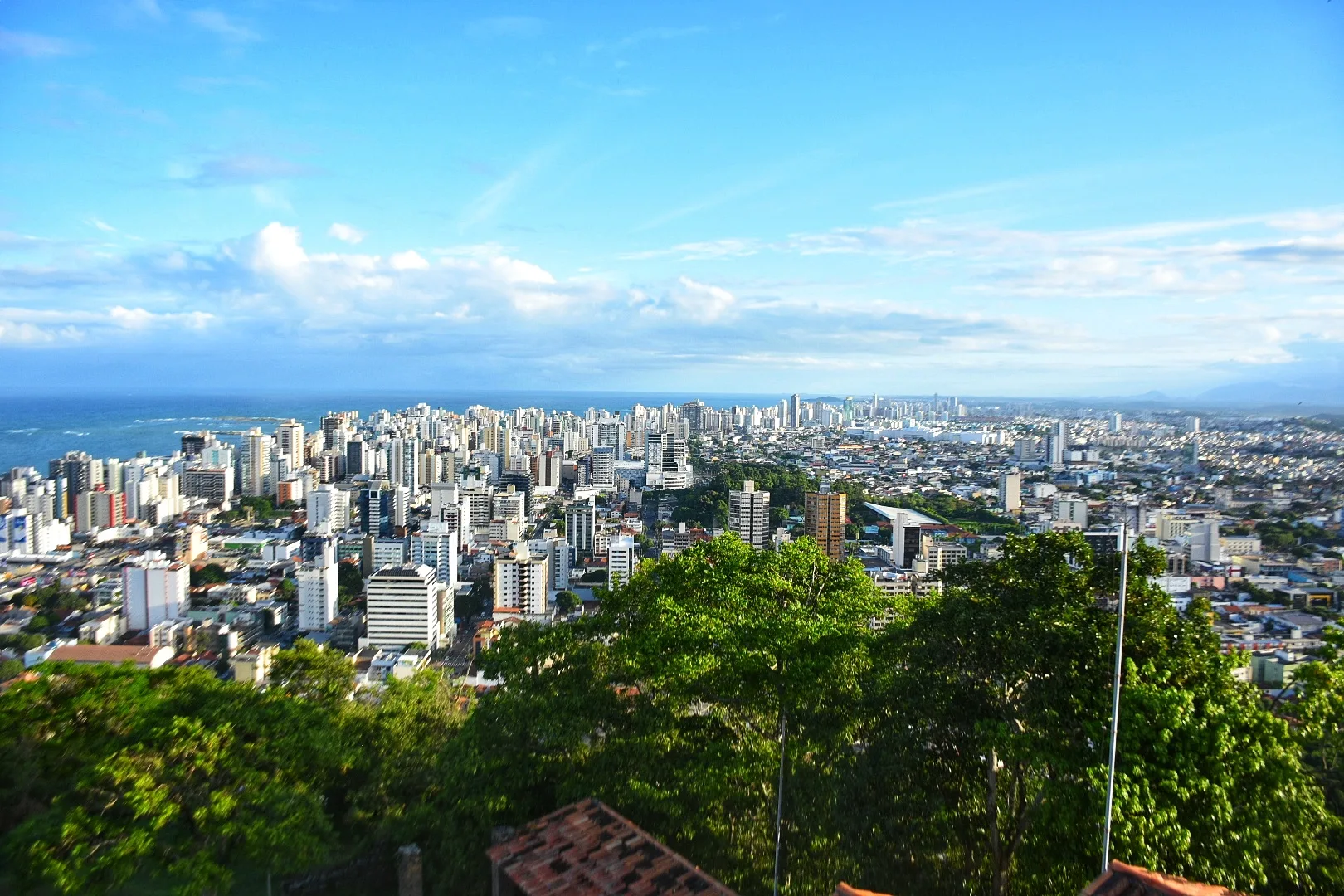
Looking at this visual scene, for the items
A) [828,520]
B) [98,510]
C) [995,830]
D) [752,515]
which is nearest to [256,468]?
[98,510]

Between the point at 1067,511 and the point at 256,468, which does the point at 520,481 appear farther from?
the point at 1067,511

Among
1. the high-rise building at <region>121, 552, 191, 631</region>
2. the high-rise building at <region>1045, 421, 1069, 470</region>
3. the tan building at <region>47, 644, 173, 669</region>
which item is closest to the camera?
the tan building at <region>47, 644, 173, 669</region>

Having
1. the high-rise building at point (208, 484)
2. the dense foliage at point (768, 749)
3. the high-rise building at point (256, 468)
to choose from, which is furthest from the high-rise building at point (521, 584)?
the high-rise building at point (256, 468)

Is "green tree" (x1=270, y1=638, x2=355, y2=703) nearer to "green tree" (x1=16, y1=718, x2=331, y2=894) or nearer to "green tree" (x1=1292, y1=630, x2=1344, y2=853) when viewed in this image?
"green tree" (x1=16, y1=718, x2=331, y2=894)

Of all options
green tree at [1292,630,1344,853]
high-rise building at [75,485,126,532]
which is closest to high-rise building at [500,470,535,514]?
high-rise building at [75,485,126,532]

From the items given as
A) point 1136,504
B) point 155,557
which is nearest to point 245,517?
point 155,557

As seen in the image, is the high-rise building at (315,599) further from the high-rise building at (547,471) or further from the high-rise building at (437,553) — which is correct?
the high-rise building at (547,471)
